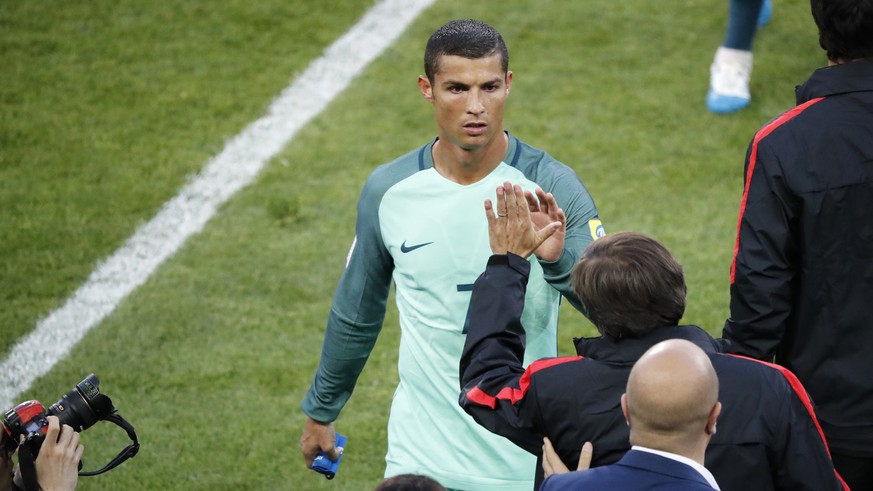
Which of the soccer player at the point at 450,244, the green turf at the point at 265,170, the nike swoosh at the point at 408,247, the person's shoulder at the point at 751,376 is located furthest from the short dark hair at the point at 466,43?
the green turf at the point at 265,170

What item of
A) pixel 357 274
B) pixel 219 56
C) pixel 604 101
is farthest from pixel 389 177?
pixel 219 56

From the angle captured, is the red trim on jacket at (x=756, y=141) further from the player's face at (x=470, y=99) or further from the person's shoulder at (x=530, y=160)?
the player's face at (x=470, y=99)

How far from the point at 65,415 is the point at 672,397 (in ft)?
7.40

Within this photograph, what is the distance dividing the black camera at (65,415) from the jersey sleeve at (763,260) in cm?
196

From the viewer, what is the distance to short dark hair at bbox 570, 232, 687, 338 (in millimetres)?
2775

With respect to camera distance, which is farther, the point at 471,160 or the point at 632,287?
the point at 471,160

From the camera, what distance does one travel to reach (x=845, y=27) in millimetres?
3422

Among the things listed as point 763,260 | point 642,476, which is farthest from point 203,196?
point 642,476

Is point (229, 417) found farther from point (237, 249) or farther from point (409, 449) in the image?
point (409, 449)

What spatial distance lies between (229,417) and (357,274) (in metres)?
2.15

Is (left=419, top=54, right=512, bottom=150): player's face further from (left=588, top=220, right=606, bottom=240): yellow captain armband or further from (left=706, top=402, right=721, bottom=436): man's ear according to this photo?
(left=706, top=402, right=721, bottom=436): man's ear

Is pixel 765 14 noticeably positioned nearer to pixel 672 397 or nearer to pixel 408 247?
pixel 408 247

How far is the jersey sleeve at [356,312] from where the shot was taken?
3984mm

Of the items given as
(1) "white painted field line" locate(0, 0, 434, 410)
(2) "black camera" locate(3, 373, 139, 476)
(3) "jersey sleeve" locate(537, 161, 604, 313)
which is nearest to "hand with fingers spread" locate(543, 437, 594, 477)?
(3) "jersey sleeve" locate(537, 161, 604, 313)
